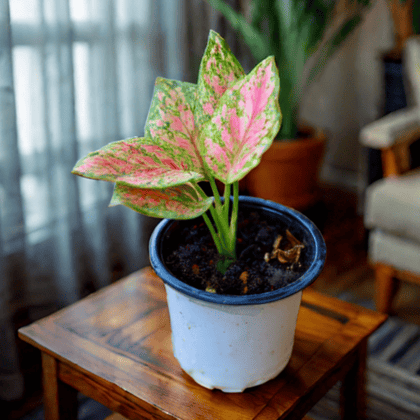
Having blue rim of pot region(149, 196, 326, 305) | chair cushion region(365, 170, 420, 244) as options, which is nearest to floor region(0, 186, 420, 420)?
chair cushion region(365, 170, 420, 244)

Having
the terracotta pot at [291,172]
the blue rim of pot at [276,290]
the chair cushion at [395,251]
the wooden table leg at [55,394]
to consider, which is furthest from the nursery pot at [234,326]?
the terracotta pot at [291,172]

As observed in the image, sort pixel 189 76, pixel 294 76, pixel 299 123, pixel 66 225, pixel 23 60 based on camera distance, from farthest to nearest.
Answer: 1. pixel 299 123
2. pixel 294 76
3. pixel 189 76
4. pixel 66 225
5. pixel 23 60

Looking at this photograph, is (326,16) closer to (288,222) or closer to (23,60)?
(23,60)

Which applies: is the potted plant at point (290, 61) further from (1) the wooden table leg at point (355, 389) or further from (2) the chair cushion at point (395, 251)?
(1) the wooden table leg at point (355, 389)

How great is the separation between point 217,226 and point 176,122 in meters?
0.15

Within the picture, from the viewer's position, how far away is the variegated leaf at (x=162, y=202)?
522 mm

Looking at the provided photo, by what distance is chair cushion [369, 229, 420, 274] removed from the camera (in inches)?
56.2

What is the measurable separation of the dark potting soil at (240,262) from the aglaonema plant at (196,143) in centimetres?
3

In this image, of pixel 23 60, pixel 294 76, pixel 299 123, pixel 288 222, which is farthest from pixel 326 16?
pixel 288 222

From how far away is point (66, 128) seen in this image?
1364 millimetres

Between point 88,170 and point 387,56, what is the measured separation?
168cm

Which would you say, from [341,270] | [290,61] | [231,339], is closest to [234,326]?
[231,339]

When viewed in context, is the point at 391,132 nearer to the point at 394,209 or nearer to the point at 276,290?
the point at 394,209

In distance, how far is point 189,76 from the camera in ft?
5.84
